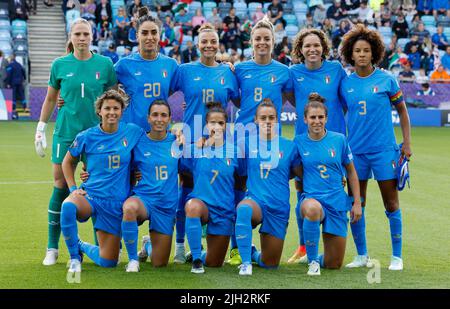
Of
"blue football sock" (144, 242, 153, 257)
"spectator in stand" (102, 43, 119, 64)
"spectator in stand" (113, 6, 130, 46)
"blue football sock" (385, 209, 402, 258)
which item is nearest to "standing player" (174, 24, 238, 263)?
"blue football sock" (144, 242, 153, 257)

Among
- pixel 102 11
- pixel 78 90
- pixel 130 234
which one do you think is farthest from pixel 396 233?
pixel 102 11

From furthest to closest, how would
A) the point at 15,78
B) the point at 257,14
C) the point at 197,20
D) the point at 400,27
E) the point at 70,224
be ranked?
the point at 400,27 < the point at 257,14 < the point at 197,20 < the point at 15,78 < the point at 70,224

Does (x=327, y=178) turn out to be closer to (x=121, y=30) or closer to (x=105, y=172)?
(x=105, y=172)

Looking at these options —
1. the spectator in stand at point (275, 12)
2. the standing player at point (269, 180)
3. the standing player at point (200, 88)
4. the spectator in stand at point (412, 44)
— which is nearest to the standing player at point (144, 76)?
the standing player at point (200, 88)

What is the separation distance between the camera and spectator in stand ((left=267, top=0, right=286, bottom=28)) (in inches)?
1023

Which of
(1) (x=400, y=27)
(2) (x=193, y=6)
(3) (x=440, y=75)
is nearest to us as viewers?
(3) (x=440, y=75)

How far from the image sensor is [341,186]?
7090 millimetres

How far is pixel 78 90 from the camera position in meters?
7.34

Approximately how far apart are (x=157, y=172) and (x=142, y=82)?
869 millimetres

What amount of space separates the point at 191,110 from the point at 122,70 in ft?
2.22

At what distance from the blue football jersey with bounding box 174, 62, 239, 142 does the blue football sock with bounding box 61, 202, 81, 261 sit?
1215 millimetres

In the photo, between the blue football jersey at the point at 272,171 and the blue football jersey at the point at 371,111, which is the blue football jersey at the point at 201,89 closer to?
the blue football jersey at the point at 272,171

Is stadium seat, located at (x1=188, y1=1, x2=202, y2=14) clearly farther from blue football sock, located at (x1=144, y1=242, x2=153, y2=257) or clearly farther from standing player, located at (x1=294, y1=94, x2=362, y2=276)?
standing player, located at (x1=294, y1=94, x2=362, y2=276)

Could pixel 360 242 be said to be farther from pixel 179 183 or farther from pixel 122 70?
pixel 122 70
